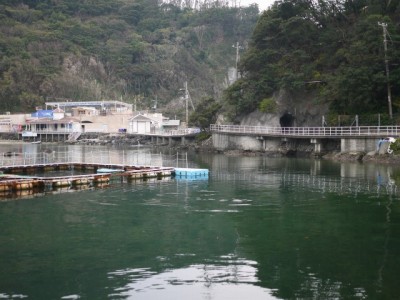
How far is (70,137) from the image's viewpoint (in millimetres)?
97000

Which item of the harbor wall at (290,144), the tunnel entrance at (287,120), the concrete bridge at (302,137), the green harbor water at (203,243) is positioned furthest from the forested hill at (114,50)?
the green harbor water at (203,243)

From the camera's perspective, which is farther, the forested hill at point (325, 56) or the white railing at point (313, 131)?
the forested hill at point (325, 56)

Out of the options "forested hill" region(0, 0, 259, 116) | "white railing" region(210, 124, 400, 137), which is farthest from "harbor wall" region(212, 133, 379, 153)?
"forested hill" region(0, 0, 259, 116)

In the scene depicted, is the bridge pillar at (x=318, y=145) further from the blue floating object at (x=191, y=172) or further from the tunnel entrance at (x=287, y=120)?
the blue floating object at (x=191, y=172)

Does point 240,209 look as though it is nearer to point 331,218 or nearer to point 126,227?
point 331,218

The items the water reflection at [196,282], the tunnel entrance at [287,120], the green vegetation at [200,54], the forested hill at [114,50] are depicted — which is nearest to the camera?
the water reflection at [196,282]

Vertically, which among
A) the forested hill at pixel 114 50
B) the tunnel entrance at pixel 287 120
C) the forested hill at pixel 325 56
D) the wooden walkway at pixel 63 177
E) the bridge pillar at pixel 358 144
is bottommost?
the wooden walkway at pixel 63 177

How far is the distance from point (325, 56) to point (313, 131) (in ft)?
36.1

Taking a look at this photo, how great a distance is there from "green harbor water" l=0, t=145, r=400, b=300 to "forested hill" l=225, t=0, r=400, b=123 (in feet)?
76.3

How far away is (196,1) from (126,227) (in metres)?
179

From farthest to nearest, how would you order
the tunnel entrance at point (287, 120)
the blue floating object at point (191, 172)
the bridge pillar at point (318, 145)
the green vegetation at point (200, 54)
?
1. the tunnel entrance at point (287, 120)
2. the bridge pillar at point (318, 145)
3. the green vegetation at point (200, 54)
4. the blue floating object at point (191, 172)

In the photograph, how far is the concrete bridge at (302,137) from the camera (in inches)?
2067

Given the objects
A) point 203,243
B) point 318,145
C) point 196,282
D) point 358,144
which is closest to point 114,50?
point 318,145

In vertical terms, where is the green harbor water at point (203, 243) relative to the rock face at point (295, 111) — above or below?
below
